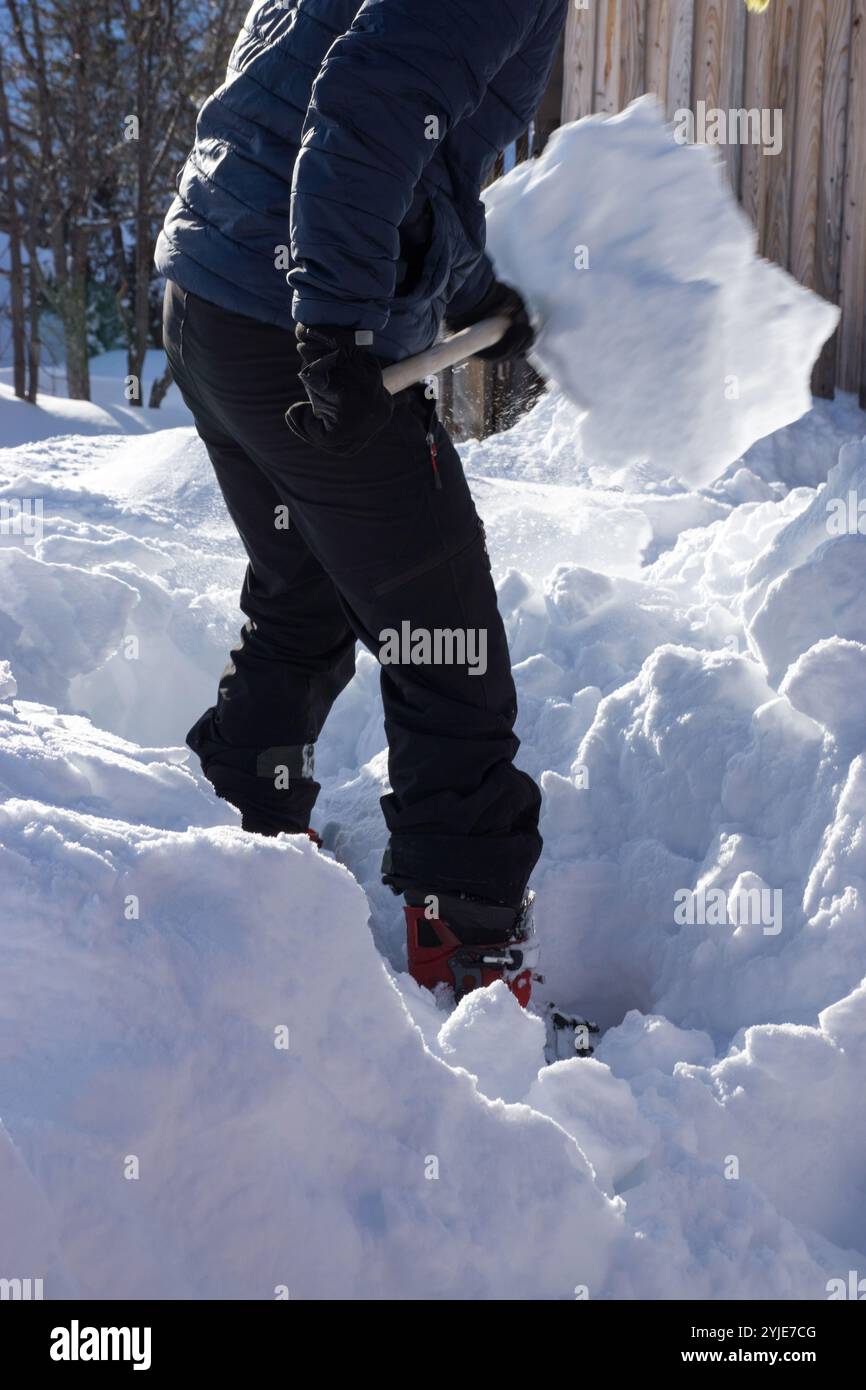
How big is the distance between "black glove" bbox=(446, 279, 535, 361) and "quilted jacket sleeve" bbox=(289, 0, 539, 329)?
1.87 feet

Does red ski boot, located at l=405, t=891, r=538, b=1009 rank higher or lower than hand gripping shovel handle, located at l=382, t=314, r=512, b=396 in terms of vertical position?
lower

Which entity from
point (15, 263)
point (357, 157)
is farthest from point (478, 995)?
point (15, 263)

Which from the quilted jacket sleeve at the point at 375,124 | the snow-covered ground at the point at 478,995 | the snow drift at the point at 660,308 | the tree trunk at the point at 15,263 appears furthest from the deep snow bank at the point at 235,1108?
the tree trunk at the point at 15,263

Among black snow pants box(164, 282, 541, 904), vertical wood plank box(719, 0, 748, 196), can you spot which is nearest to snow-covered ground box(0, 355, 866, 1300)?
black snow pants box(164, 282, 541, 904)

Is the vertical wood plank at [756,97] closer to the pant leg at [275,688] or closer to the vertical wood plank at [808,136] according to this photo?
the vertical wood plank at [808,136]

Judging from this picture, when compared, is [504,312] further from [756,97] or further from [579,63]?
[579,63]

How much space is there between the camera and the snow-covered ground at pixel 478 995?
127cm

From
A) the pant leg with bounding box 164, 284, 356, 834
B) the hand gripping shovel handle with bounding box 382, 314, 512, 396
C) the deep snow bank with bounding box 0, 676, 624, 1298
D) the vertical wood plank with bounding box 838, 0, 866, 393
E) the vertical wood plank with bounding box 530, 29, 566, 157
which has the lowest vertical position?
the deep snow bank with bounding box 0, 676, 624, 1298

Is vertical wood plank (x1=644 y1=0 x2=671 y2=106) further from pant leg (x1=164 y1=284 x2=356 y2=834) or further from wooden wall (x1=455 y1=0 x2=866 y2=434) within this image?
pant leg (x1=164 y1=284 x2=356 y2=834)

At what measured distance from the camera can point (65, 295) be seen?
11062mm

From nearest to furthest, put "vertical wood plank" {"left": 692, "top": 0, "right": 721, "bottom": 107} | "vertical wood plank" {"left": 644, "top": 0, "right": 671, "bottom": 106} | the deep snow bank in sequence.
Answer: the deep snow bank < "vertical wood plank" {"left": 692, "top": 0, "right": 721, "bottom": 107} < "vertical wood plank" {"left": 644, "top": 0, "right": 671, "bottom": 106}

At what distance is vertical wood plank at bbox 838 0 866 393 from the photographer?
4969 mm

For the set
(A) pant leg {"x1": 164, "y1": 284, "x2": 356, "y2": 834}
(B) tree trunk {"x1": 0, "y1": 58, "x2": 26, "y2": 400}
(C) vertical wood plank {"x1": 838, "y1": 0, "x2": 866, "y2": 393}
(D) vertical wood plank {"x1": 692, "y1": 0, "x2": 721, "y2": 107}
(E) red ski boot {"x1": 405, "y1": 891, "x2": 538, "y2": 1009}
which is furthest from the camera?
(B) tree trunk {"x1": 0, "y1": 58, "x2": 26, "y2": 400}

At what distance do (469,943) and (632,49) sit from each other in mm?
4479
